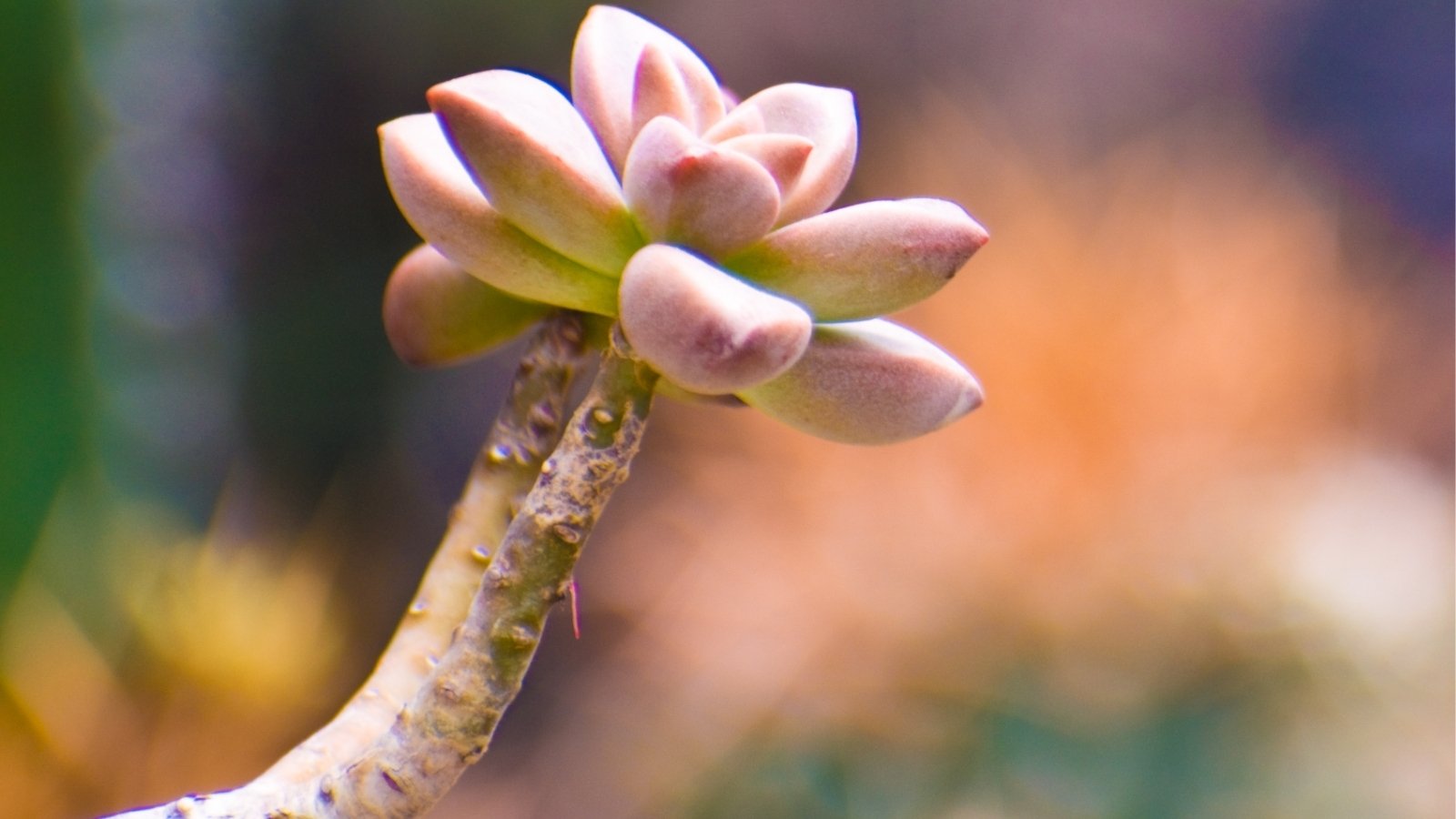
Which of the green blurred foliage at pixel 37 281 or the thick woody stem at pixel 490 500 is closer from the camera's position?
the thick woody stem at pixel 490 500

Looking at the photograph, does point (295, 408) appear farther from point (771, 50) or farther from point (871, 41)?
point (871, 41)

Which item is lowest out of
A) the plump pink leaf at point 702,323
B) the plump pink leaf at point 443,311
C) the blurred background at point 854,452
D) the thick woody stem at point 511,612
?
the thick woody stem at point 511,612

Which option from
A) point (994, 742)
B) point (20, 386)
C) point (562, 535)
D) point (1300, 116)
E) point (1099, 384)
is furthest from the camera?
point (1300, 116)

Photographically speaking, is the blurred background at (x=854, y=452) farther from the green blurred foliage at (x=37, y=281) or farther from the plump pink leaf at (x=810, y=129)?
the plump pink leaf at (x=810, y=129)

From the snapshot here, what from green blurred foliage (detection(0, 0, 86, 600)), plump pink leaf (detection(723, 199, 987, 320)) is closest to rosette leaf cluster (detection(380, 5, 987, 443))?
plump pink leaf (detection(723, 199, 987, 320))

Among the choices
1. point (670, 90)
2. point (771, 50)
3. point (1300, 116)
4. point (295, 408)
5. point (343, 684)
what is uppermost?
point (1300, 116)

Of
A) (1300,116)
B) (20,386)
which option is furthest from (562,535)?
(1300,116)

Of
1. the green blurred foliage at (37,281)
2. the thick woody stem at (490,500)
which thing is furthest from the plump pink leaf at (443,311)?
the green blurred foliage at (37,281)
